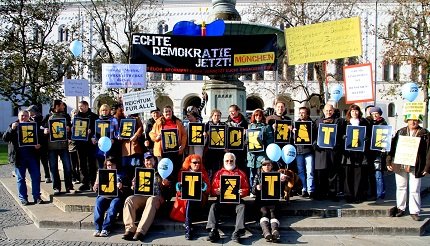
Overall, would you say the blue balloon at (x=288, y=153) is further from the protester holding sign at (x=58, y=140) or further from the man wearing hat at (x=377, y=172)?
the protester holding sign at (x=58, y=140)

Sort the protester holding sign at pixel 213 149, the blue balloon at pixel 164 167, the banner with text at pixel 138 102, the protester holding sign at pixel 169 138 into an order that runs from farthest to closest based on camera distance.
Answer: the banner with text at pixel 138 102 → the protester holding sign at pixel 213 149 → the protester holding sign at pixel 169 138 → the blue balloon at pixel 164 167

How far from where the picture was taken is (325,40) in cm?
930

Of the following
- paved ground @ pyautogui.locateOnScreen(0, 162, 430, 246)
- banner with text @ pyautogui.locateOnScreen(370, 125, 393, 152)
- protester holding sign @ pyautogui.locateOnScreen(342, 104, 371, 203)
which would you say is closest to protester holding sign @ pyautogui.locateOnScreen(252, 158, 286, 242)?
paved ground @ pyautogui.locateOnScreen(0, 162, 430, 246)

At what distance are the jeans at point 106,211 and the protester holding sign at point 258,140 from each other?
2.70m

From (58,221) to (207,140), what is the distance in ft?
10.3

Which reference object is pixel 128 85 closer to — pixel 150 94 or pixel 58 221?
pixel 150 94

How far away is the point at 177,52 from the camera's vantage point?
9953 millimetres

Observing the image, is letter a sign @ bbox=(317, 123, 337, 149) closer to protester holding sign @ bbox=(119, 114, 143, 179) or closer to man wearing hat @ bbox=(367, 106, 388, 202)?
man wearing hat @ bbox=(367, 106, 388, 202)

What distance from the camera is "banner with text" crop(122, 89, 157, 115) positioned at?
27.9 feet

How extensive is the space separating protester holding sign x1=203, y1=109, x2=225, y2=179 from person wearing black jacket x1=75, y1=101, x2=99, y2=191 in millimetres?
2591

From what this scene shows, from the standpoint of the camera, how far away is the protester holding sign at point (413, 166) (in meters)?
7.39

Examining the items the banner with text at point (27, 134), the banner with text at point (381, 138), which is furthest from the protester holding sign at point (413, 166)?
the banner with text at point (27, 134)

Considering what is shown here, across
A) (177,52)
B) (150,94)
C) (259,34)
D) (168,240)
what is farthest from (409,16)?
(168,240)

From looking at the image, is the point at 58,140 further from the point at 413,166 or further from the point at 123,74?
the point at 413,166
